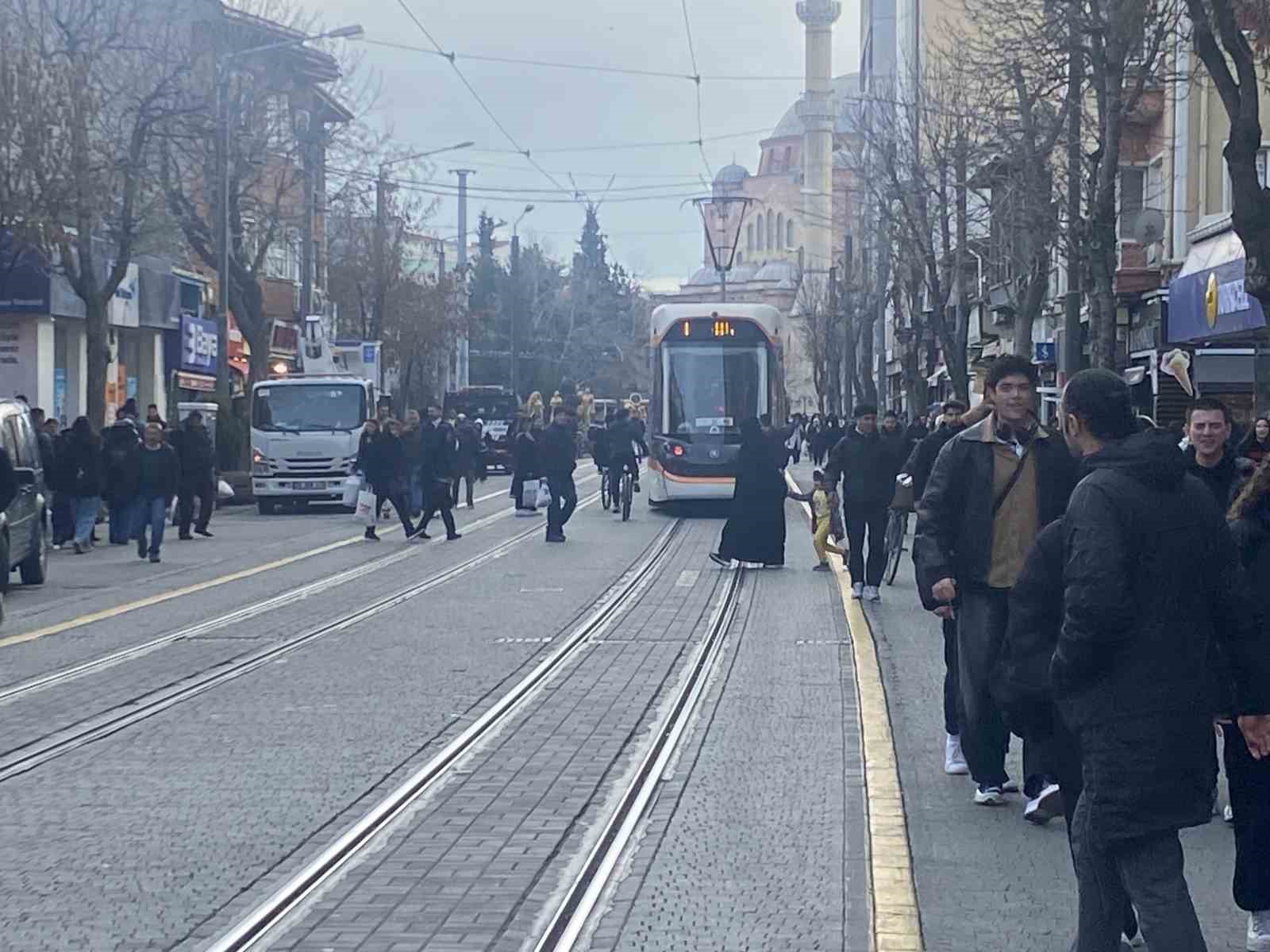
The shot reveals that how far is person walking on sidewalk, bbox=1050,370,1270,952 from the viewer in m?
5.04

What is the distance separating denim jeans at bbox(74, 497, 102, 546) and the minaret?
92.2m

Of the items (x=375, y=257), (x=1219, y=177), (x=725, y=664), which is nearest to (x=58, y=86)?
(x=1219, y=177)

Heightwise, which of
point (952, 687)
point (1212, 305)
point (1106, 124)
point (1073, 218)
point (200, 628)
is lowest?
point (200, 628)

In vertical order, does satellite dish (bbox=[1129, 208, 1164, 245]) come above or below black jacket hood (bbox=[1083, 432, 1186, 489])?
above

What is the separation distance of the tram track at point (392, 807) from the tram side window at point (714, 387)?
584 inches

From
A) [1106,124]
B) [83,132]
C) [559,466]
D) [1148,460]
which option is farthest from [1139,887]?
[83,132]

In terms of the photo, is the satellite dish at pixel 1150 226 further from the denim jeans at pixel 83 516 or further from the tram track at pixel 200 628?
the denim jeans at pixel 83 516

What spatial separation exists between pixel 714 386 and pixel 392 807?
76.3 ft

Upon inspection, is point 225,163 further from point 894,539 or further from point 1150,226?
point 894,539

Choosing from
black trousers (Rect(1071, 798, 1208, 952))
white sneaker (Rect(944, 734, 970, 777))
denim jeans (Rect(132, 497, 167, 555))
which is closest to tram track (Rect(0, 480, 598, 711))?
denim jeans (Rect(132, 497, 167, 555))

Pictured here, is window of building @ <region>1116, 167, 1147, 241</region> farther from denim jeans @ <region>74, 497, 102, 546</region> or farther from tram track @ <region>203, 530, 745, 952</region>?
tram track @ <region>203, 530, 745, 952</region>

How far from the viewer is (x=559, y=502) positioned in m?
25.7

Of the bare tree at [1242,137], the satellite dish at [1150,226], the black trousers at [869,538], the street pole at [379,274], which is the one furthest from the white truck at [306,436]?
the street pole at [379,274]

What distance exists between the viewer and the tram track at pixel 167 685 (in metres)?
9.90
